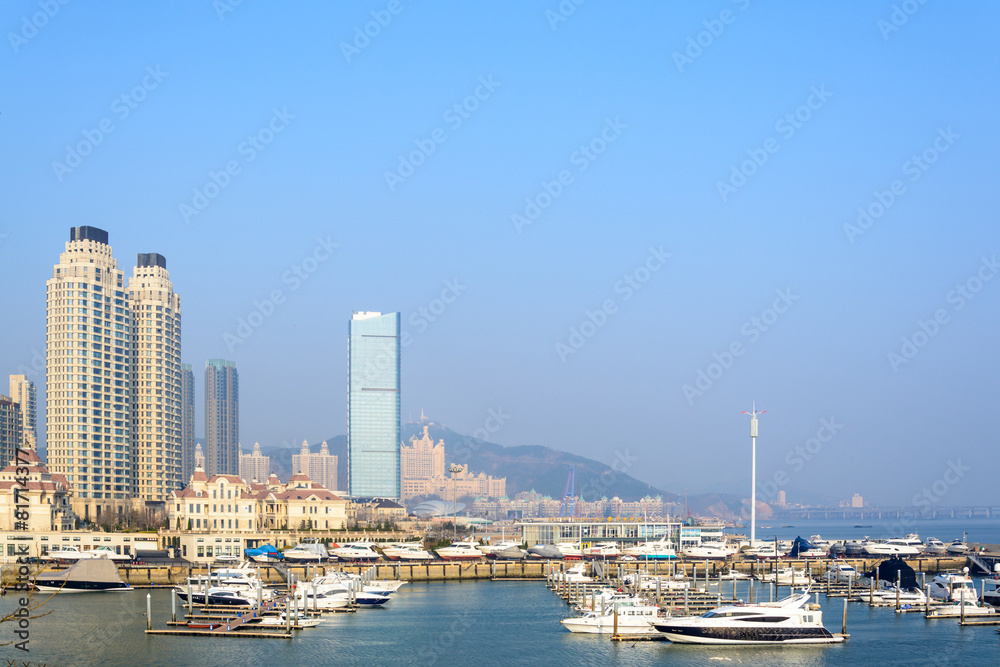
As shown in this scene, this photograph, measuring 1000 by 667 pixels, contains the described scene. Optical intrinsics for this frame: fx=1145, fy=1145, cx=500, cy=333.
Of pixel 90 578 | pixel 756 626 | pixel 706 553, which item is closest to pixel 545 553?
pixel 706 553

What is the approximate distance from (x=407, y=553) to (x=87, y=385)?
192 ft

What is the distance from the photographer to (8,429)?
180m

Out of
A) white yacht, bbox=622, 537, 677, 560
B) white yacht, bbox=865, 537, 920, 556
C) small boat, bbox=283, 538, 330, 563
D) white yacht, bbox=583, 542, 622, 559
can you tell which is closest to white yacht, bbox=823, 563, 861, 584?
white yacht, bbox=622, 537, 677, 560

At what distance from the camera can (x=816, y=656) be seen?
57.3m

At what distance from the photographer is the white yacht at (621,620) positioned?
62.5 m

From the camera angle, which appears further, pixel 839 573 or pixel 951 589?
pixel 839 573

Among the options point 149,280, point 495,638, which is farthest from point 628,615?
point 149,280

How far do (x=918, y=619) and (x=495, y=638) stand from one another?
90.3 ft

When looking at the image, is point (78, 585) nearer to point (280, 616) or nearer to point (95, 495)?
point (280, 616)

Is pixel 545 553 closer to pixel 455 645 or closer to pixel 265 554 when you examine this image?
pixel 265 554

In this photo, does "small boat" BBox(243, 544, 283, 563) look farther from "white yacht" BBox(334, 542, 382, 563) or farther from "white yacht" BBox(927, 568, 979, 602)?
"white yacht" BBox(927, 568, 979, 602)

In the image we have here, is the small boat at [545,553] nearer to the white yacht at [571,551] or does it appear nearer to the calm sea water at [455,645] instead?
the white yacht at [571,551]

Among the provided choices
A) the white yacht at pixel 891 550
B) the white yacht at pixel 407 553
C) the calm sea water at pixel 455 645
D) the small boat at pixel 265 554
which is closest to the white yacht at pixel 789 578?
the calm sea water at pixel 455 645

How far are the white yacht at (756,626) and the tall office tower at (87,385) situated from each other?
11033cm
